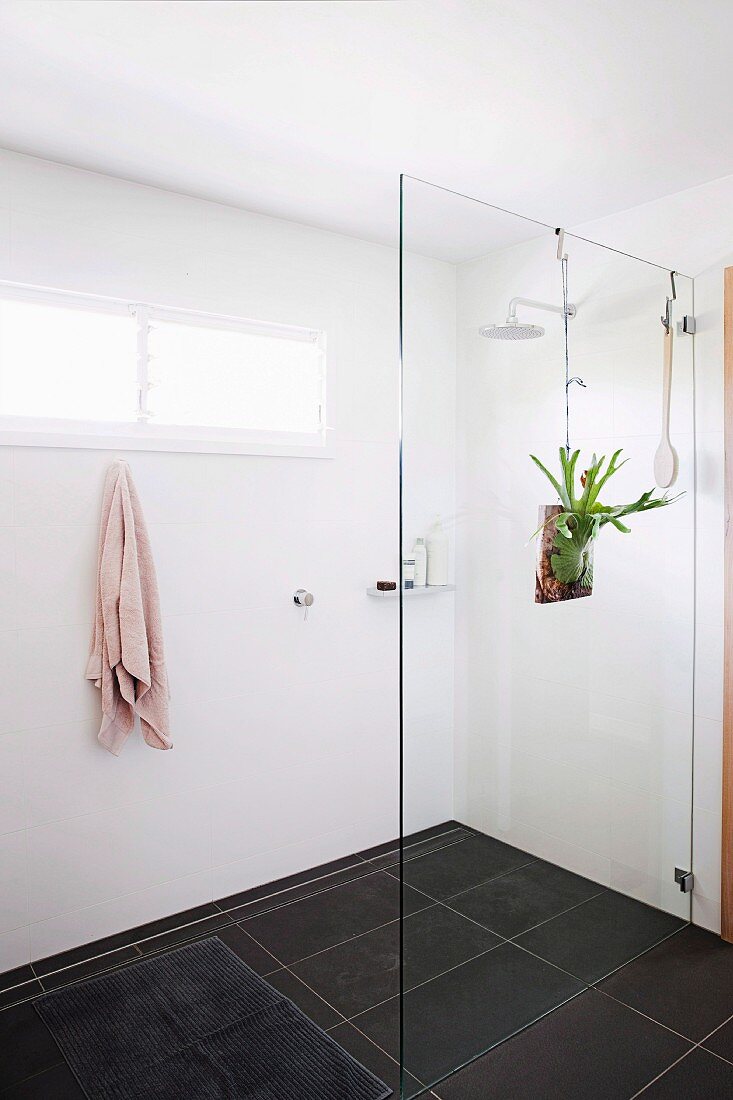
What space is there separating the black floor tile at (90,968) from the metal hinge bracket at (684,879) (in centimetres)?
178

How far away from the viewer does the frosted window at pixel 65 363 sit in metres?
2.41

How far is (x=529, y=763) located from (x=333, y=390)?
1654mm

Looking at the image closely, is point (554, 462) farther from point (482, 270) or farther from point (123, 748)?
point (123, 748)

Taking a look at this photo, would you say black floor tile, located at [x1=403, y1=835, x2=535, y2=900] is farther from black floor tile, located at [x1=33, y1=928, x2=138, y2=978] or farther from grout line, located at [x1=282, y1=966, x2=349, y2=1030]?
black floor tile, located at [x1=33, y1=928, x2=138, y2=978]

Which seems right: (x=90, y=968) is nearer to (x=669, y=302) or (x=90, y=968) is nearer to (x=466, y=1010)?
(x=466, y=1010)

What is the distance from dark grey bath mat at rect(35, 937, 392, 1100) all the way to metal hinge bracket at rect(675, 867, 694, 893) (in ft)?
3.99

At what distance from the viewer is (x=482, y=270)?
2000 mm

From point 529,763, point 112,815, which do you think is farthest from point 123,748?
point 529,763

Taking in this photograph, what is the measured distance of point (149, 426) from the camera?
2.63 meters

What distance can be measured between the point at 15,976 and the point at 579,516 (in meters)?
2.17

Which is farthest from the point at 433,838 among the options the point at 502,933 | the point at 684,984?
the point at 684,984

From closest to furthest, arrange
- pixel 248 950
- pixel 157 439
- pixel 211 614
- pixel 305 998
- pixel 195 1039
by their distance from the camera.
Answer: pixel 195 1039, pixel 305 998, pixel 248 950, pixel 157 439, pixel 211 614

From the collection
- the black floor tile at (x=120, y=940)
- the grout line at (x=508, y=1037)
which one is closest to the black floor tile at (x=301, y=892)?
the black floor tile at (x=120, y=940)

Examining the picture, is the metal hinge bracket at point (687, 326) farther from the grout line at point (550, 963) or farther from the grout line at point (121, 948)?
the grout line at point (121, 948)
